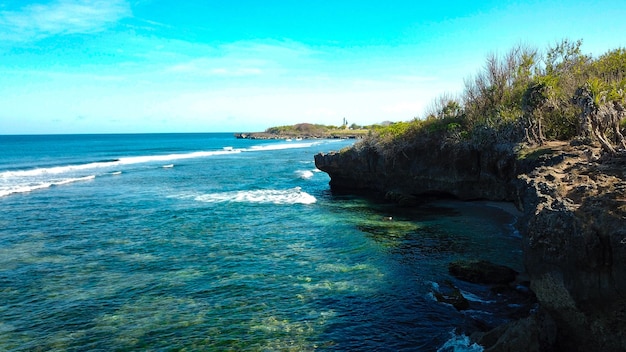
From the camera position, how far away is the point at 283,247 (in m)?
26.1

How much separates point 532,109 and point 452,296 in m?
18.2

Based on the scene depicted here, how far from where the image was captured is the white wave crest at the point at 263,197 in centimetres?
4150

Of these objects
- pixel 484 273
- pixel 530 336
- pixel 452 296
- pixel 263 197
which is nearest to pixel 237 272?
pixel 452 296

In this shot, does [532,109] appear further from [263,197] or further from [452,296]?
[263,197]

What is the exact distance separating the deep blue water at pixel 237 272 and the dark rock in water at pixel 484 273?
34.3 inches

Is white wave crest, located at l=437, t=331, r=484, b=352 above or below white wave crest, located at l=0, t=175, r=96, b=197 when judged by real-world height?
below

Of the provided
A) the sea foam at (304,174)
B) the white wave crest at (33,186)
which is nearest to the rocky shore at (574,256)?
the sea foam at (304,174)

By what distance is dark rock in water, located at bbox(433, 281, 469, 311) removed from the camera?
17.1 meters

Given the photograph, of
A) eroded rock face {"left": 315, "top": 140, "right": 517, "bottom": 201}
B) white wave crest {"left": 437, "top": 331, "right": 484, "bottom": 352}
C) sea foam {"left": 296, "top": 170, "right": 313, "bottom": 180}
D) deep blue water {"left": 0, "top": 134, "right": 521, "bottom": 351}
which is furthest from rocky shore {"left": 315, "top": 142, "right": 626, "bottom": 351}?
sea foam {"left": 296, "top": 170, "right": 313, "bottom": 180}

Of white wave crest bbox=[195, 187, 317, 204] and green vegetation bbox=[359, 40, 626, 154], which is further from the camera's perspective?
white wave crest bbox=[195, 187, 317, 204]

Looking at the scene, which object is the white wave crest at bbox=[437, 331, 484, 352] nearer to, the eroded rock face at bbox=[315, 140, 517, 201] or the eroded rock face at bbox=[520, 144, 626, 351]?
the eroded rock face at bbox=[520, 144, 626, 351]

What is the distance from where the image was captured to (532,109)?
2980 centimetres

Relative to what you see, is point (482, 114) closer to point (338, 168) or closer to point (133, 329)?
point (338, 168)

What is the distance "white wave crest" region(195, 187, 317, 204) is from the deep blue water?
0.58 metres
